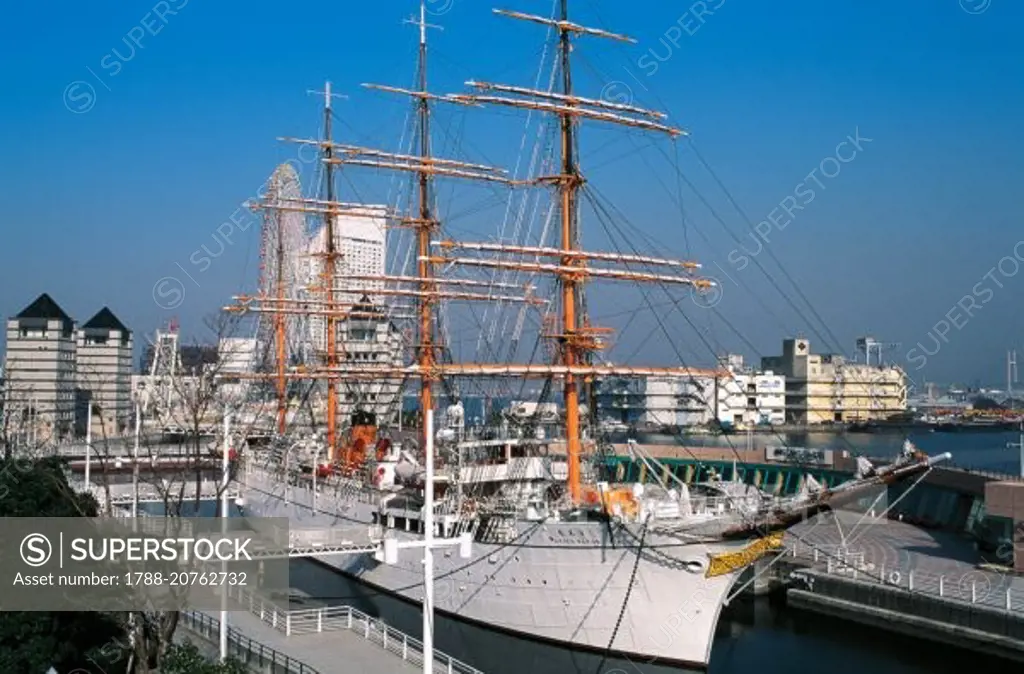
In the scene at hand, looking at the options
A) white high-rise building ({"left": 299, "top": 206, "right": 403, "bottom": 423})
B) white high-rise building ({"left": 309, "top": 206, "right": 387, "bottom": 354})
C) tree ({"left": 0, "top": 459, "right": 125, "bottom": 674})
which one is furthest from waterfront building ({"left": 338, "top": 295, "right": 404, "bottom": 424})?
tree ({"left": 0, "top": 459, "right": 125, "bottom": 674})

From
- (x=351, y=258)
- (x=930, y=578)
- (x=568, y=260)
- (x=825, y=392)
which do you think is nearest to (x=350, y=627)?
(x=568, y=260)

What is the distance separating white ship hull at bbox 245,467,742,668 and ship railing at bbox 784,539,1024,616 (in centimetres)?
614

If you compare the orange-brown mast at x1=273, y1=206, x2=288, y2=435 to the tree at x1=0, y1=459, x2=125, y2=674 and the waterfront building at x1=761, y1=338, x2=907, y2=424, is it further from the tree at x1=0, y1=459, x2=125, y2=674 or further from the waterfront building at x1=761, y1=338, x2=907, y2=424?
the waterfront building at x1=761, y1=338, x2=907, y2=424

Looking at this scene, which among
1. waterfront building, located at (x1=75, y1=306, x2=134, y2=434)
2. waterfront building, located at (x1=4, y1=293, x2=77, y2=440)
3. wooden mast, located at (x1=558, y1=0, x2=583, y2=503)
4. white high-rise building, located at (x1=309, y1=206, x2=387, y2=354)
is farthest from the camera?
waterfront building, located at (x1=75, y1=306, x2=134, y2=434)

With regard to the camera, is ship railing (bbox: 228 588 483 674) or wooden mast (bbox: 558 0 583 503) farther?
wooden mast (bbox: 558 0 583 503)

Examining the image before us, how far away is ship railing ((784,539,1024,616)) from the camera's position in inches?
938

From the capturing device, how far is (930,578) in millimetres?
26672

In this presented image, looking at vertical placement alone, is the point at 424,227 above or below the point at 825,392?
above

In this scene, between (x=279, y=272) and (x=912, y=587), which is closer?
(x=912, y=587)

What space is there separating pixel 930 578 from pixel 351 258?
8171 cm

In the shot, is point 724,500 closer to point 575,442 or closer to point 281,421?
point 575,442

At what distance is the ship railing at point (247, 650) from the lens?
52.2 feet

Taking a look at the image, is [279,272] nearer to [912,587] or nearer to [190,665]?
[912,587]

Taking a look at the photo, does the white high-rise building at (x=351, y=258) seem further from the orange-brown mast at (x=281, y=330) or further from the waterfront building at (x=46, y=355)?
the waterfront building at (x=46, y=355)
